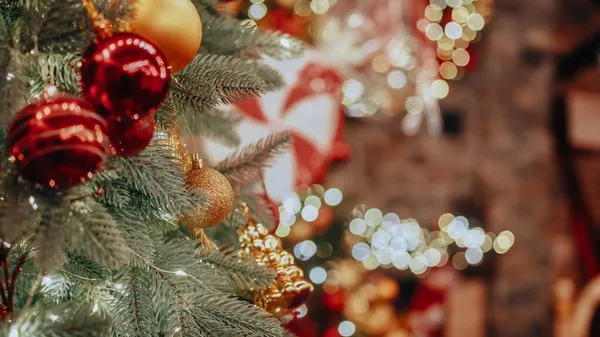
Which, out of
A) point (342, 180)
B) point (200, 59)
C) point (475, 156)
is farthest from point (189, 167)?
point (475, 156)

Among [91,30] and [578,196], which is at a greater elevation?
[91,30]

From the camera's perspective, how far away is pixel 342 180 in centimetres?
247

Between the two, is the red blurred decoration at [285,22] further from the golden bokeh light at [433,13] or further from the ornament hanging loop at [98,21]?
the ornament hanging loop at [98,21]

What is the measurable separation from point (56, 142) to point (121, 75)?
7 cm

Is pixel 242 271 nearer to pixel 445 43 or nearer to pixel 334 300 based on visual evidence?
pixel 334 300

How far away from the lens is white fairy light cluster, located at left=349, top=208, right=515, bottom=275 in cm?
225

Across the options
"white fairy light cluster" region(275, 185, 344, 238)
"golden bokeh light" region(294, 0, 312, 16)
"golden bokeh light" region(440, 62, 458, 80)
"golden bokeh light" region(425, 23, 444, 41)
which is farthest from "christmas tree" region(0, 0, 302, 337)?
"golden bokeh light" region(440, 62, 458, 80)

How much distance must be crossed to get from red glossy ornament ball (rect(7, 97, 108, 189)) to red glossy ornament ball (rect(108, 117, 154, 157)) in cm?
8

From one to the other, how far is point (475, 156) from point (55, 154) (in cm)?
242

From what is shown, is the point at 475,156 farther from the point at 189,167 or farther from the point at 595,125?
the point at 189,167

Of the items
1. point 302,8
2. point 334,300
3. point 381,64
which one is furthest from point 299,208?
point 302,8

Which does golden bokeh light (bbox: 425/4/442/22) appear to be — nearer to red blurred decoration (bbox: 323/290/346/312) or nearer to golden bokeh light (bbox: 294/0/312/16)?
golden bokeh light (bbox: 294/0/312/16)

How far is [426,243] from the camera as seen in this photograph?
2416mm

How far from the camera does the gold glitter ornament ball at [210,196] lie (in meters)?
0.54
